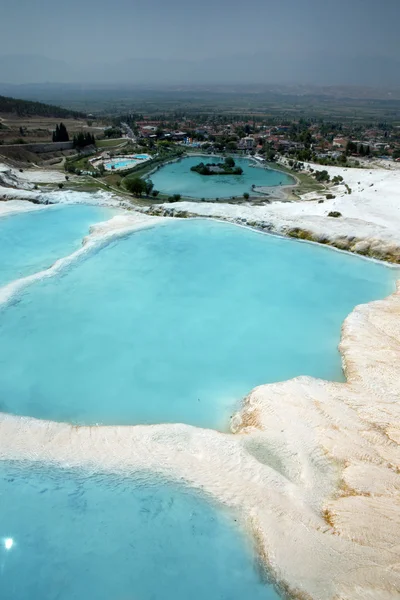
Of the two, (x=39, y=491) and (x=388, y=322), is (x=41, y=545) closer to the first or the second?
(x=39, y=491)

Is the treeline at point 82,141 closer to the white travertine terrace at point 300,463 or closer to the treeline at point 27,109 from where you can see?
the treeline at point 27,109

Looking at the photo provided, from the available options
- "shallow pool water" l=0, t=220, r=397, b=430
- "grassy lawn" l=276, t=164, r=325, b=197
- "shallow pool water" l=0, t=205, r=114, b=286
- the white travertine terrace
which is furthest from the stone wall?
the white travertine terrace

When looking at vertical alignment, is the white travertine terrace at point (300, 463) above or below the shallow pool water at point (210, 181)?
below

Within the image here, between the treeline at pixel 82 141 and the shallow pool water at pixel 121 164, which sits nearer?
the shallow pool water at pixel 121 164

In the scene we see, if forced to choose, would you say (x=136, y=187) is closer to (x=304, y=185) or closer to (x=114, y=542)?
(x=304, y=185)

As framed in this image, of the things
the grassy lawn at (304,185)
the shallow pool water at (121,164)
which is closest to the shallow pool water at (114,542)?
the grassy lawn at (304,185)

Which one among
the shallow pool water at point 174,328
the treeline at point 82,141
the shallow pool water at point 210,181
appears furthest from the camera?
the treeline at point 82,141

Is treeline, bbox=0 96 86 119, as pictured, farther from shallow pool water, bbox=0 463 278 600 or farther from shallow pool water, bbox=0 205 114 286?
shallow pool water, bbox=0 463 278 600
